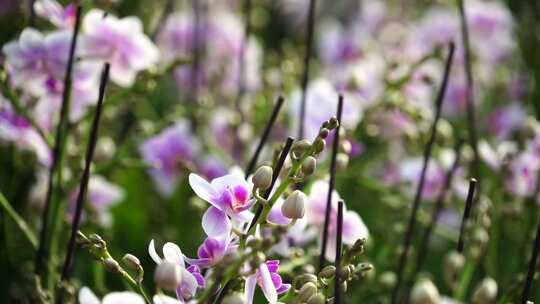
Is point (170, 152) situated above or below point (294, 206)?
below

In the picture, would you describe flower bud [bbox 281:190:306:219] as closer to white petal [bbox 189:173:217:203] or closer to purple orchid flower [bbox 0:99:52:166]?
white petal [bbox 189:173:217:203]

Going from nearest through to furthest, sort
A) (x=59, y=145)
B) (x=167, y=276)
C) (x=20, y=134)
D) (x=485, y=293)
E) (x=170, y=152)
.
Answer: (x=167, y=276), (x=485, y=293), (x=59, y=145), (x=20, y=134), (x=170, y=152)

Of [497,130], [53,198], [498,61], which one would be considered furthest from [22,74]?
[498,61]

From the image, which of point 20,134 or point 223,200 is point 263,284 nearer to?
point 223,200

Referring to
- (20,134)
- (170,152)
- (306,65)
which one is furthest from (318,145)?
(170,152)

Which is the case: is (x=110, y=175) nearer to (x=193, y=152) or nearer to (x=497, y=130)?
(x=193, y=152)

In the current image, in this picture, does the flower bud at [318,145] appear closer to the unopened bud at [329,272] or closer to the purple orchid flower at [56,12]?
the unopened bud at [329,272]

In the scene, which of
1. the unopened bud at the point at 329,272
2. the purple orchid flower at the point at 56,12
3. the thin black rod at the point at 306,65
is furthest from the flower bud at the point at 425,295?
the purple orchid flower at the point at 56,12

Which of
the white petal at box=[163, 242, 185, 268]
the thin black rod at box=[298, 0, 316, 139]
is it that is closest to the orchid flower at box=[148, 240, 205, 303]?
the white petal at box=[163, 242, 185, 268]


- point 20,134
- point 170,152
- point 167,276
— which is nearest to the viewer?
point 167,276
